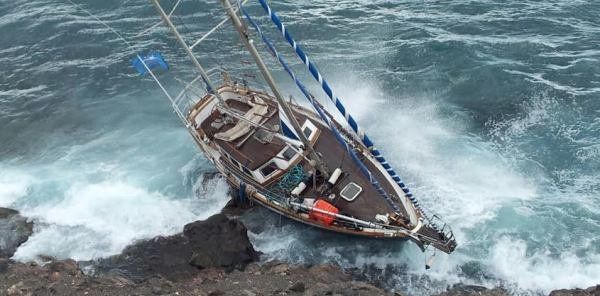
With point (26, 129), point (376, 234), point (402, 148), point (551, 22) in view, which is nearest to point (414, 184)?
point (402, 148)

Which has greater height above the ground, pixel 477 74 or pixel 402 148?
pixel 477 74

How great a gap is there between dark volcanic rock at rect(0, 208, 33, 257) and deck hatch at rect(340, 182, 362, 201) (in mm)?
18374

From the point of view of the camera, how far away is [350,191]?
27.3m

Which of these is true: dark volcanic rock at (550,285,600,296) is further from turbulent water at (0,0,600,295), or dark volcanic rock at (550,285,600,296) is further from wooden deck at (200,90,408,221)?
wooden deck at (200,90,408,221)

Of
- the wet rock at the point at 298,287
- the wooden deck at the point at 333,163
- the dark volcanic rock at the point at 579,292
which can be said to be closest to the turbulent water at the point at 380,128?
the dark volcanic rock at the point at 579,292

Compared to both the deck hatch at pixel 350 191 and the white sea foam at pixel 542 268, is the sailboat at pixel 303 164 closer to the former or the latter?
the deck hatch at pixel 350 191

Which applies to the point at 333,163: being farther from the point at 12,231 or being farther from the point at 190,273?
the point at 12,231

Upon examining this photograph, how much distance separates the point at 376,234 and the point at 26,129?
92.1 ft

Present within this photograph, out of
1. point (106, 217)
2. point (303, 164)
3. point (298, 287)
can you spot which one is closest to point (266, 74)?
point (303, 164)

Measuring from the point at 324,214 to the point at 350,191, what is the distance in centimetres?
200

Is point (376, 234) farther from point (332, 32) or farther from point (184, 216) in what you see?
point (332, 32)

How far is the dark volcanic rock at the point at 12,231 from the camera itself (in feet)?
96.7

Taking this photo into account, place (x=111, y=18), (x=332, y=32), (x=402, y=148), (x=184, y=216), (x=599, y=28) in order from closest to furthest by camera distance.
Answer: (x=184, y=216) → (x=402, y=148) → (x=599, y=28) → (x=332, y=32) → (x=111, y=18)

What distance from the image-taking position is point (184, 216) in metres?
31.1
